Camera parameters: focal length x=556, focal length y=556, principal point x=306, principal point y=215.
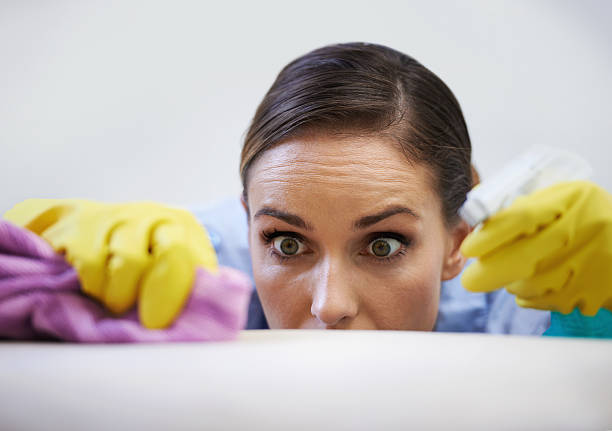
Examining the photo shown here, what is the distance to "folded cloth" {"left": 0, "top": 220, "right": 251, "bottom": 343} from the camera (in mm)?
417

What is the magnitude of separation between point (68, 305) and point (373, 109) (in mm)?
554

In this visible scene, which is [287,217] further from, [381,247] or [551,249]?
[551,249]

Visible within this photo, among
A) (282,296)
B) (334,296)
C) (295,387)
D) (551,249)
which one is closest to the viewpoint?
(295,387)

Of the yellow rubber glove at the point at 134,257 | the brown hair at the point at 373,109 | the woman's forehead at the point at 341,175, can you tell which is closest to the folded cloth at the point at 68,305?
the yellow rubber glove at the point at 134,257

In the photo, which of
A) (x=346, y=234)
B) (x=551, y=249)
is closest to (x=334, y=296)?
(x=346, y=234)

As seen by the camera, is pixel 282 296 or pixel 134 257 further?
pixel 282 296

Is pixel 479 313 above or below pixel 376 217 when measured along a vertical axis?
below

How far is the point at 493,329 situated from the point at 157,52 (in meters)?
1.10

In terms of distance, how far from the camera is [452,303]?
3.97 feet

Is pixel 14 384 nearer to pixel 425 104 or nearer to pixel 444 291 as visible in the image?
pixel 425 104

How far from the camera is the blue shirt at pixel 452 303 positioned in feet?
3.71

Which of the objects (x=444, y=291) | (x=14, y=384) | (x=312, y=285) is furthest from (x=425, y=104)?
(x=14, y=384)

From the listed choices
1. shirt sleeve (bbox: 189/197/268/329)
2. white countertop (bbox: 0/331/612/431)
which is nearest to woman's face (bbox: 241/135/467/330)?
white countertop (bbox: 0/331/612/431)

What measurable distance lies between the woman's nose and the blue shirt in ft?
1.43
